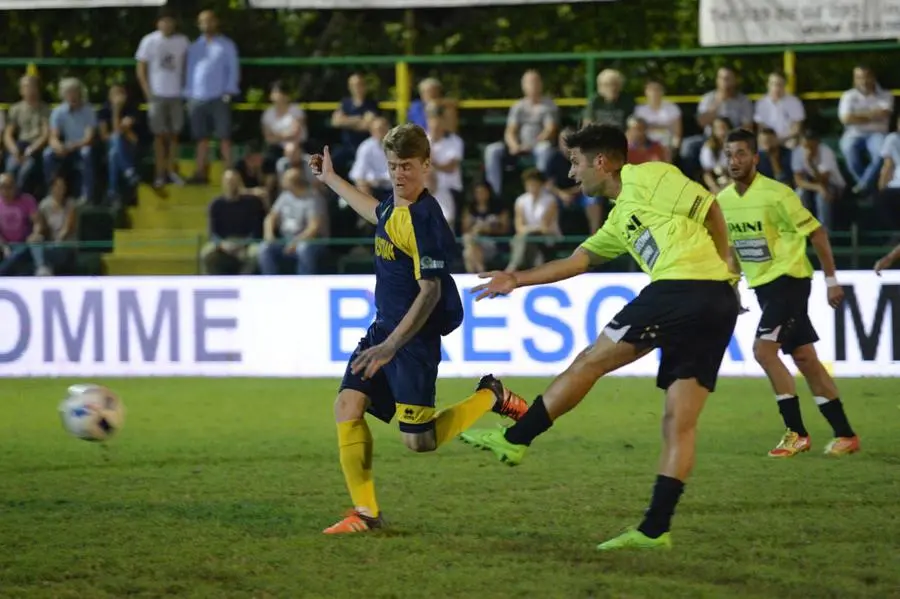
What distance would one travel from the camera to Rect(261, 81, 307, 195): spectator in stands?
1947 cm

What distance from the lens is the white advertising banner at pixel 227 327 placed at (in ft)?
54.3

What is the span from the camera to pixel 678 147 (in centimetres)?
1844

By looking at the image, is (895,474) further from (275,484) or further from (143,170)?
(143,170)

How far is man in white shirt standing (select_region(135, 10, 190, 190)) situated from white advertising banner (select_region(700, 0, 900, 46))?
6361 millimetres

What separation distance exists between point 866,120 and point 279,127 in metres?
6.96

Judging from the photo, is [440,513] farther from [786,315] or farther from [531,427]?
[786,315]

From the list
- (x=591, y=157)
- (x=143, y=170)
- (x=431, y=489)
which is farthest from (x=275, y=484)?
(x=143, y=170)

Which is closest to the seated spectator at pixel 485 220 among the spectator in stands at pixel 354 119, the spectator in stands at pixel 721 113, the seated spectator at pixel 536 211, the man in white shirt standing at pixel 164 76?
the seated spectator at pixel 536 211

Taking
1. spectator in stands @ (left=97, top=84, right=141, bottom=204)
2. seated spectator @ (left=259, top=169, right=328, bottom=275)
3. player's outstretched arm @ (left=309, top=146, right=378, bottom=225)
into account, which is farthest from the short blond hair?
spectator in stands @ (left=97, top=84, right=141, bottom=204)

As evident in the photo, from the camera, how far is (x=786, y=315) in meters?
10.9

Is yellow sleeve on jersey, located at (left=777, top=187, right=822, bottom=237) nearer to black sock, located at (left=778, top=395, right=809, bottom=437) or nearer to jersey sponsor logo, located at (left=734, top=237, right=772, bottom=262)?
jersey sponsor logo, located at (left=734, top=237, right=772, bottom=262)

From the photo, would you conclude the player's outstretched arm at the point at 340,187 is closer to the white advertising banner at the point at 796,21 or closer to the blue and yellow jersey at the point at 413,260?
the blue and yellow jersey at the point at 413,260

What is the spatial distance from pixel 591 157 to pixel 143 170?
14395 millimetres

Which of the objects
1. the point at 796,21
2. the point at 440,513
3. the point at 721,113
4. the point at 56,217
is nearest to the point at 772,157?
the point at 721,113
